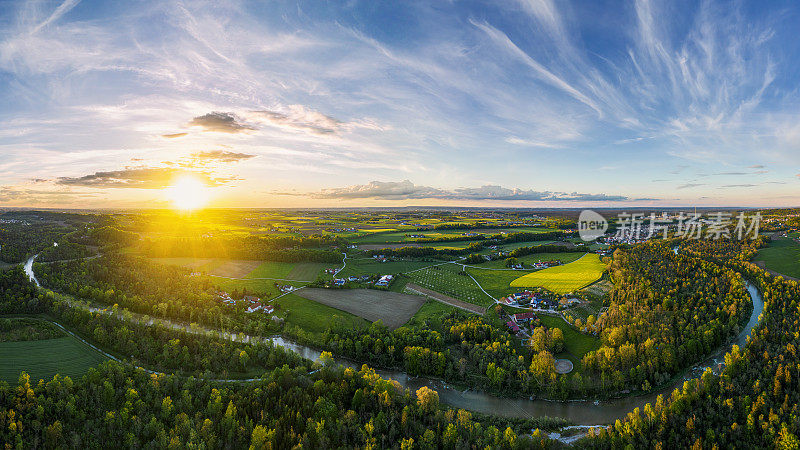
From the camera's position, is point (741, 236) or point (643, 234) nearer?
point (741, 236)

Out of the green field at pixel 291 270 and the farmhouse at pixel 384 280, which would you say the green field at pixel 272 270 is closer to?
the green field at pixel 291 270

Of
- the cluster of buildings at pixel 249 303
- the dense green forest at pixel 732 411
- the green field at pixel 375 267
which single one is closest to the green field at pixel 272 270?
the green field at pixel 375 267

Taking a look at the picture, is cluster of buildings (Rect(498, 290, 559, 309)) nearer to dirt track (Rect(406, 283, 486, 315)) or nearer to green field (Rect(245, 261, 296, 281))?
dirt track (Rect(406, 283, 486, 315))

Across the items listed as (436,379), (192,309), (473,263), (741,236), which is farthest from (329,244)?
(741,236)

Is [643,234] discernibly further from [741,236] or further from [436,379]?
[436,379]

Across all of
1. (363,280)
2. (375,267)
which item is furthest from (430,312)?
(375,267)

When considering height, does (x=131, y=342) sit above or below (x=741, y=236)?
below

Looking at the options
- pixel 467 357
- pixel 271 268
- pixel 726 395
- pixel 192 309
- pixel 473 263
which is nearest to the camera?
pixel 726 395

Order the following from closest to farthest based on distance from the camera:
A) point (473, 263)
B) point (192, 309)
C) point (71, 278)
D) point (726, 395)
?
1. point (726, 395)
2. point (192, 309)
3. point (71, 278)
4. point (473, 263)
